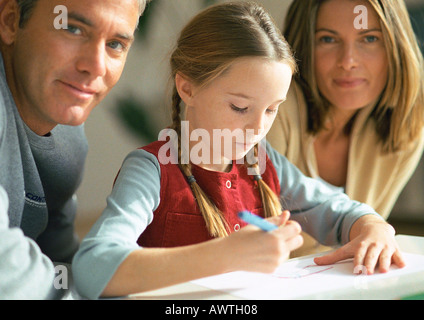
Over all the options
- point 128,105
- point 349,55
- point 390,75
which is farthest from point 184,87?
point 128,105

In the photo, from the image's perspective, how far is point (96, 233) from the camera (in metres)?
0.71

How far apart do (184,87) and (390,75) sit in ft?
2.21

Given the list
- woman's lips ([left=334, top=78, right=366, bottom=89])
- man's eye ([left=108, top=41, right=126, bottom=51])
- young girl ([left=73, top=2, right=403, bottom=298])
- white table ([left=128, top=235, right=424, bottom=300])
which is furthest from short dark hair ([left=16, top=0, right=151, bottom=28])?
woman's lips ([left=334, top=78, right=366, bottom=89])

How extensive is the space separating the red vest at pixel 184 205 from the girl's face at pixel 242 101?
3.4 inches

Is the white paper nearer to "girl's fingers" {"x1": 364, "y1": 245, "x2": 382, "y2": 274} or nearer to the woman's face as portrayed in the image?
"girl's fingers" {"x1": 364, "y1": 245, "x2": 382, "y2": 274}

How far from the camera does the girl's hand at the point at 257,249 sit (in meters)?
0.66

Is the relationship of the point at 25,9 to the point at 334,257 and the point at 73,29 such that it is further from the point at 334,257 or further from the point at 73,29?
the point at 334,257

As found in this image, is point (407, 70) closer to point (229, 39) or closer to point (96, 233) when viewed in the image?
point (229, 39)

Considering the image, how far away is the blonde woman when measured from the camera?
1.33 metres

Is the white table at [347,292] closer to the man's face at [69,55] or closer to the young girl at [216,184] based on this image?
the young girl at [216,184]

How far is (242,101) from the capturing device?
0.86 meters

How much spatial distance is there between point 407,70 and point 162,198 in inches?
31.9

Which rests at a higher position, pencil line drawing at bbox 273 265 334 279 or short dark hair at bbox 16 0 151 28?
short dark hair at bbox 16 0 151 28

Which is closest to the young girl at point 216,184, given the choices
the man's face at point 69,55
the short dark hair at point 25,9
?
the man's face at point 69,55
